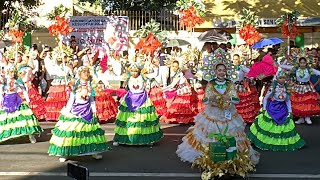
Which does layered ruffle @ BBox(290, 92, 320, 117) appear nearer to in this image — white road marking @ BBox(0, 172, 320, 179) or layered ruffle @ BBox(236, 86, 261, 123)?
layered ruffle @ BBox(236, 86, 261, 123)

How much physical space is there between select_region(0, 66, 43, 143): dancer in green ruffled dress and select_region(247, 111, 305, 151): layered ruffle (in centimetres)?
474

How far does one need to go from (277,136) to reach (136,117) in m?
2.86

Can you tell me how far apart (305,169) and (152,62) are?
557 cm

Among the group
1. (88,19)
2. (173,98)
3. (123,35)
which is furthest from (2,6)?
(173,98)

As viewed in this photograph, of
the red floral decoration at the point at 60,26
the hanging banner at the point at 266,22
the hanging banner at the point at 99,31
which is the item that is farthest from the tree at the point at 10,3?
the red floral decoration at the point at 60,26

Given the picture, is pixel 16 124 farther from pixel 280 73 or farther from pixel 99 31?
pixel 99 31

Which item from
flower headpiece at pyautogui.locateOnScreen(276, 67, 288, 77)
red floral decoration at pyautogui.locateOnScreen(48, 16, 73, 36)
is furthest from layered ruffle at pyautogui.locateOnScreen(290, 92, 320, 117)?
red floral decoration at pyautogui.locateOnScreen(48, 16, 73, 36)

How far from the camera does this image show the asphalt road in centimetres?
875

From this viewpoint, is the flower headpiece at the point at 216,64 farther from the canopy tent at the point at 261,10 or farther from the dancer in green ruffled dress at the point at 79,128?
the canopy tent at the point at 261,10

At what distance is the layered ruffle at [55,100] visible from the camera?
48.5 feet

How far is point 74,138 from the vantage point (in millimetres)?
9398

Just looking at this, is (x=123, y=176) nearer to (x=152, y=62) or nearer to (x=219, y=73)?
(x=219, y=73)

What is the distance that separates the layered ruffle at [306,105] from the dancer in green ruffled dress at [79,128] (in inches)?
259

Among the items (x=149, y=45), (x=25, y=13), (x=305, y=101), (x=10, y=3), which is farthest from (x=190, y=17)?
(x=25, y=13)
